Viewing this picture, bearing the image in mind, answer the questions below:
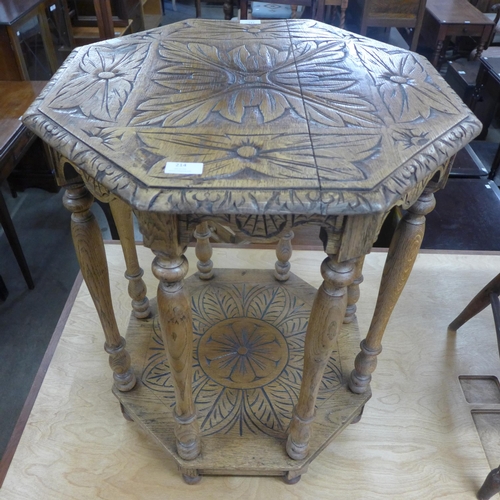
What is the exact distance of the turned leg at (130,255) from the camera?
991 millimetres

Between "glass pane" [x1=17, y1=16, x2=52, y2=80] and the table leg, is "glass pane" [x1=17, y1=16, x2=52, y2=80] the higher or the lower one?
the lower one

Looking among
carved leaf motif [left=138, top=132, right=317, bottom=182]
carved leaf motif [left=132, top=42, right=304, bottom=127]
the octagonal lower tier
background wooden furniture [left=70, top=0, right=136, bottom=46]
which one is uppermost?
carved leaf motif [left=132, top=42, right=304, bottom=127]

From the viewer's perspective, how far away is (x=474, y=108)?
2523 mm

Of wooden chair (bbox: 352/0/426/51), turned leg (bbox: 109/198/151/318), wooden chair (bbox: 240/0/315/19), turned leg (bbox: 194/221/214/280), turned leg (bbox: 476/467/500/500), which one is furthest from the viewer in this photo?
wooden chair (bbox: 352/0/426/51)

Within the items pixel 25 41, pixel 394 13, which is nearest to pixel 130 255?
pixel 25 41

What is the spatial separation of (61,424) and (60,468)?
0.10m

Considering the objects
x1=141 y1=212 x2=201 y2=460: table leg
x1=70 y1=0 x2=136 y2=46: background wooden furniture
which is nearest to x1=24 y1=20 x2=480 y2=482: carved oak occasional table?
x1=141 y1=212 x2=201 y2=460: table leg

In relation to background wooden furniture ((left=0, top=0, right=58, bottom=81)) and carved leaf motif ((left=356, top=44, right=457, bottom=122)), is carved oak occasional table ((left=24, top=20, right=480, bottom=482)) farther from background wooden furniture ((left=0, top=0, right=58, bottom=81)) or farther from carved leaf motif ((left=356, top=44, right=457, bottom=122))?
background wooden furniture ((left=0, top=0, right=58, bottom=81))

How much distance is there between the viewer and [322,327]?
0.66 meters

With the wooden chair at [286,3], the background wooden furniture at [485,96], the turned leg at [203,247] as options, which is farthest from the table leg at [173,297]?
the background wooden furniture at [485,96]

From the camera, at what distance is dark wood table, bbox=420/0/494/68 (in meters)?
2.60

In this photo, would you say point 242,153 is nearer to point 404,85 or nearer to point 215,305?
point 404,85

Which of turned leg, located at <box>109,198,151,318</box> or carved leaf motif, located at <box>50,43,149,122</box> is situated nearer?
carved leaf motif, located at <box>50,43,149,122</box>

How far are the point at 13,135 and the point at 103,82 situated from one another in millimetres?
913
